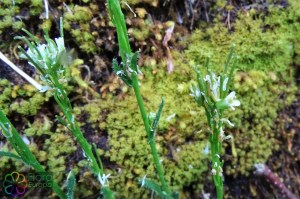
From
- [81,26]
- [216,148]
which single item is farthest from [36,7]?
[216,148]

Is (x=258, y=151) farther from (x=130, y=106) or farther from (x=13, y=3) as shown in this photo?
(x=13, y=3)

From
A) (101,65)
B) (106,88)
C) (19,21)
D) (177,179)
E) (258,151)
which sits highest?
(19,21)

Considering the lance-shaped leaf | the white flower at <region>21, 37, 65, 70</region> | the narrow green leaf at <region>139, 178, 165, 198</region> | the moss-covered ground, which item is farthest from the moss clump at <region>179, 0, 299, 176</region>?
the white flower at <region>21, 37, 65, 70</region>

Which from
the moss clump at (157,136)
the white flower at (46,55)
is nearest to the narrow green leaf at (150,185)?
the moss clump at (157,136)

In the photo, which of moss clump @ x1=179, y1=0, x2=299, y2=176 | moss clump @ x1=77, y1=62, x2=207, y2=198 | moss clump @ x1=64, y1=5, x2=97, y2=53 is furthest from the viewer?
moss clump @ x1=179, y1=0, x2=299, y2=176

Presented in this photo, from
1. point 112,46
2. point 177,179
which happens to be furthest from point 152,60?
point 177,179

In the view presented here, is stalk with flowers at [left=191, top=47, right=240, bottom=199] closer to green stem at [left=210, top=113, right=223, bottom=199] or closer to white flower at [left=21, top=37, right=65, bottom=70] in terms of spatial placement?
green stem at [left=210, top=113, right=223, bottom=199]

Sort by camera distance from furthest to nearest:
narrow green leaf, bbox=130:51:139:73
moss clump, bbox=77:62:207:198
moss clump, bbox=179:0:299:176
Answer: moss clump, bbox=179:0:299:176, moss clump, bbox=77:62:207:198, narrow green leaf, bbox=130:51:139:73

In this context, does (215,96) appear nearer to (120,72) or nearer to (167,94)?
(120,72)
